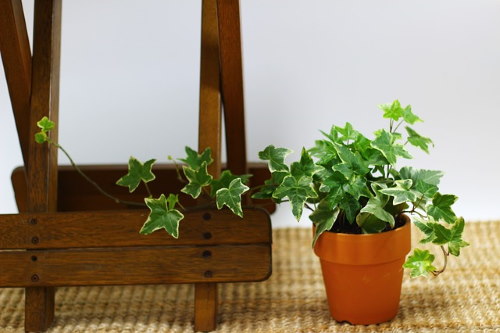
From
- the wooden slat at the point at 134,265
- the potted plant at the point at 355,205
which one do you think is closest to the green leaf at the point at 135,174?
the potted plant at the point at 355,205

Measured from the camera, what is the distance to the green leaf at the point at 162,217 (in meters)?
1.50

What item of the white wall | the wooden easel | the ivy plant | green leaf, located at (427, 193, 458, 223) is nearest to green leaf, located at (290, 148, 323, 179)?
the ivy plant

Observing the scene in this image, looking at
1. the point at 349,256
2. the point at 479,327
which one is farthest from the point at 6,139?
the point at 479,327

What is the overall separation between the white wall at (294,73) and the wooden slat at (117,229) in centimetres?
→ 59

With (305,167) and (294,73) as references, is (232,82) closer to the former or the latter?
(305,167)

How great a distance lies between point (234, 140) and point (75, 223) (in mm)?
420

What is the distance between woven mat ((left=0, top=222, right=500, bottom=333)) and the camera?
62.8 inches

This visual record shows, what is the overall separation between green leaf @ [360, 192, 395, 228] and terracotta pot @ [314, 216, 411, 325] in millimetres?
46

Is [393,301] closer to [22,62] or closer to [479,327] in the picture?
[479,327]

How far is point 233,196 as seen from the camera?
1.51 meters

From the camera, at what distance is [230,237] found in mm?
1578

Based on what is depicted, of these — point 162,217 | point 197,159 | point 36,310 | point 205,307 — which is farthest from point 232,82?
point 36,310

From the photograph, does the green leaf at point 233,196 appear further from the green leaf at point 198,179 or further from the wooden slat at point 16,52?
the wooden slat at point 16,52

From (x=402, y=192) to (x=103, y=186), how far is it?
0.84m
